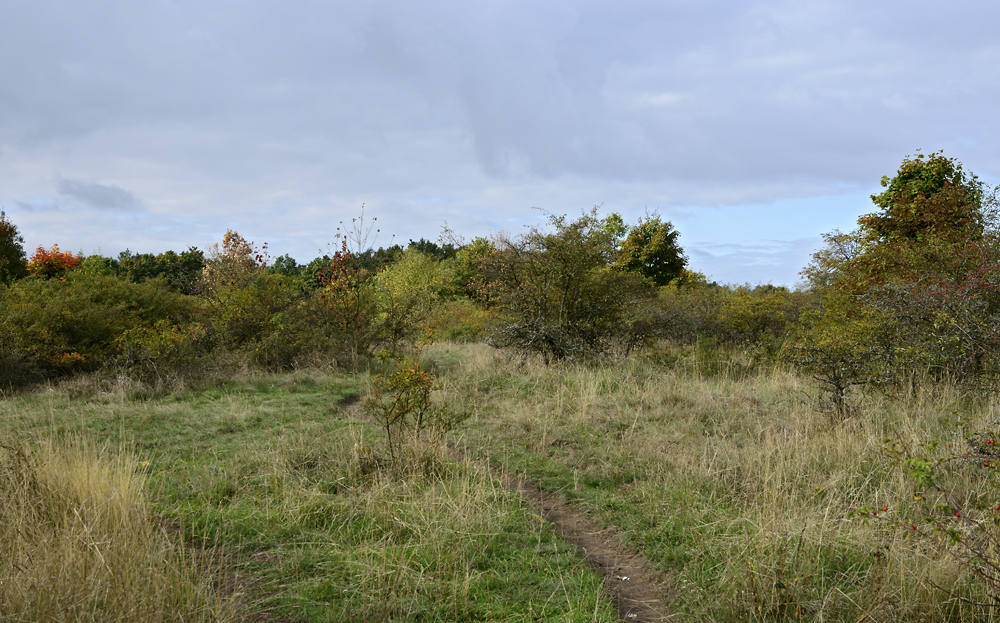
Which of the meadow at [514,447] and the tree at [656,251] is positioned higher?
the tree at [656,251]

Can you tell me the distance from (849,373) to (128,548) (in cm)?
709

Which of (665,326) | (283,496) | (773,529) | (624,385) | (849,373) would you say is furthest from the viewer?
(665,326)

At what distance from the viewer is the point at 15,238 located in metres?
17.9

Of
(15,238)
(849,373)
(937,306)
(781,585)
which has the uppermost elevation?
(15,238)

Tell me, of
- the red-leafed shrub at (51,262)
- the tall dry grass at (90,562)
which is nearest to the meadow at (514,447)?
the tall dry grass at (90,562)

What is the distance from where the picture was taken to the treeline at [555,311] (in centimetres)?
766

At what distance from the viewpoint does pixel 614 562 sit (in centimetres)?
379

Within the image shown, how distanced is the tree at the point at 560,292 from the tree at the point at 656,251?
1622cm

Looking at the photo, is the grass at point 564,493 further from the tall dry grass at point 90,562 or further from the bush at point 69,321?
the bush at point 69,321

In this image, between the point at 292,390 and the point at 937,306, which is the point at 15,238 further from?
the point at 937,306

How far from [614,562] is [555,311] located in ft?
26.2

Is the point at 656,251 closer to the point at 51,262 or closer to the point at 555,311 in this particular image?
the point at 555,311

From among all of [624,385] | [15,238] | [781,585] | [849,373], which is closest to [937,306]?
[849,373]

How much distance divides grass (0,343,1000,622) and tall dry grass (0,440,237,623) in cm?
17
